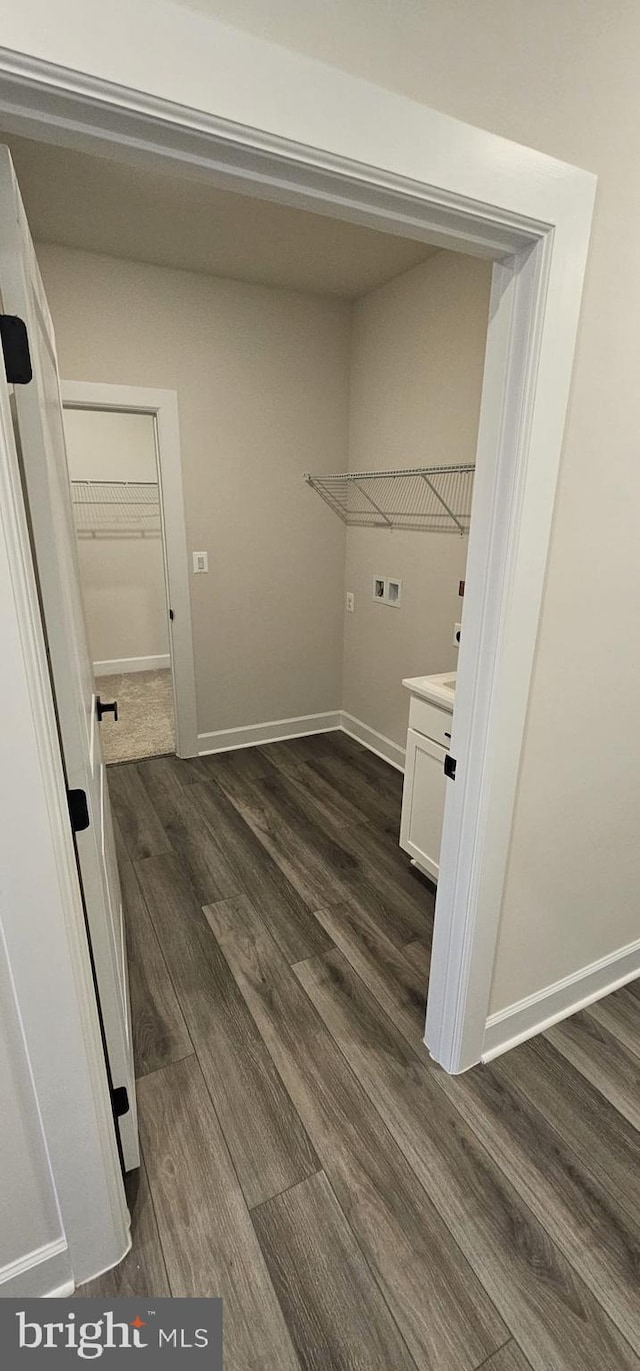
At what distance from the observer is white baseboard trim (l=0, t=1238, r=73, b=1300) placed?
1.09 metres

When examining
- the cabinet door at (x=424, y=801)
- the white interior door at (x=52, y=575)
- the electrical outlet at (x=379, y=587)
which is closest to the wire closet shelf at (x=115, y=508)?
the electrical outlet at (x=379, y=587)

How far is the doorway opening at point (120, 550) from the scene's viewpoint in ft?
15.4

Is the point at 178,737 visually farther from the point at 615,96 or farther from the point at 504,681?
the point at 615,96

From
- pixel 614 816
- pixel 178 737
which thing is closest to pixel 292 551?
pixel 178 737

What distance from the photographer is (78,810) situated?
101cm

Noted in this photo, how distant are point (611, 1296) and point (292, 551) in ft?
10.6

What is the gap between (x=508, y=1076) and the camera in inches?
64.2

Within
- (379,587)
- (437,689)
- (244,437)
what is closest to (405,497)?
(379,587)

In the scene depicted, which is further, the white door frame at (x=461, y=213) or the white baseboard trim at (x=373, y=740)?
the white baseboard trim at (x=373, y=740)

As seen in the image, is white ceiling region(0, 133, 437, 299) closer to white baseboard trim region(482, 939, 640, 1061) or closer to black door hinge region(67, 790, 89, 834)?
black door hinge region(67, 790, 89, 834)

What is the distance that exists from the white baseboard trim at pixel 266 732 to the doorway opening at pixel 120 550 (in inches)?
35.5

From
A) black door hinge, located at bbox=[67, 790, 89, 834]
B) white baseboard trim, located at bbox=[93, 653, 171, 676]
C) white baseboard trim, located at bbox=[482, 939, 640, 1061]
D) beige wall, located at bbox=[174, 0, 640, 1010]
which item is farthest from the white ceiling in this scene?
white baseboard trim, located at bbox=[93, 653, 171, 676]

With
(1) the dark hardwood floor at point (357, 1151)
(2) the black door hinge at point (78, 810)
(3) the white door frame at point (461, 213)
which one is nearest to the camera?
(3) the white door frame at point (461, 213)

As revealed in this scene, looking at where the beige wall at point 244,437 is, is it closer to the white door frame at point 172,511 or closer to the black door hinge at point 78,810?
the white door frame at point 172,511
